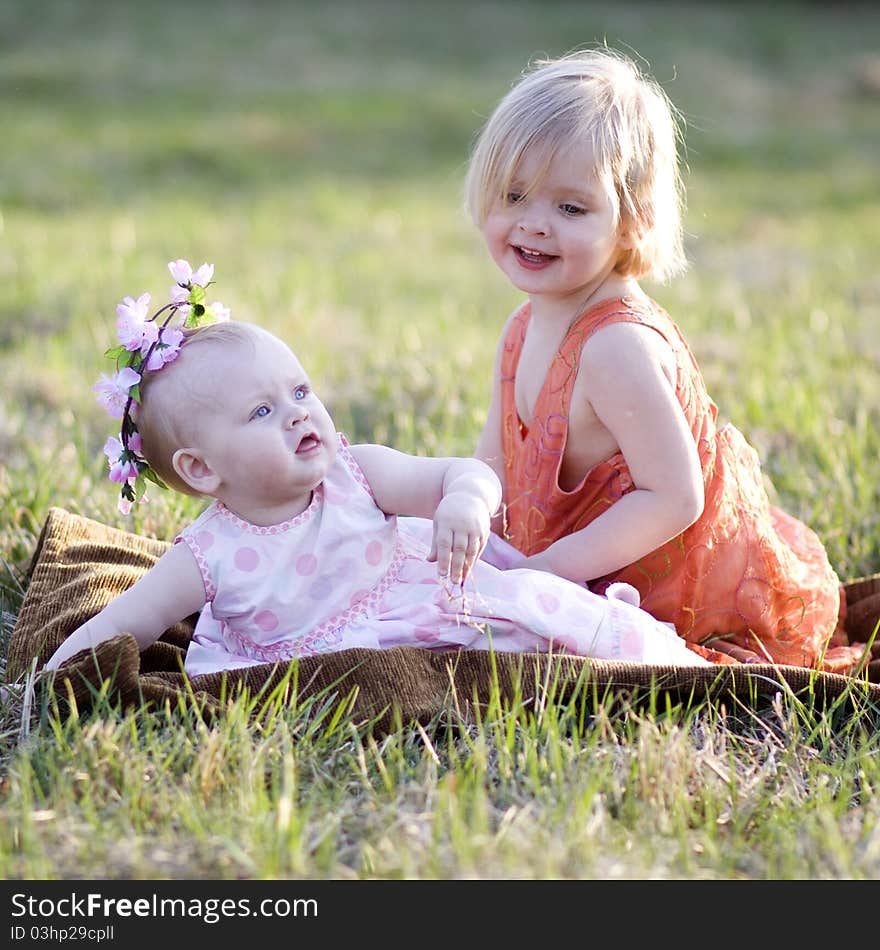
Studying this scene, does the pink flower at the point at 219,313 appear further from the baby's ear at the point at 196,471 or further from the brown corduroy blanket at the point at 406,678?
the brown corduroy blanket at the point at 406,678

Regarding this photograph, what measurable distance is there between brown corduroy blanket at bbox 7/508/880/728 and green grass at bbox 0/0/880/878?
0.05 m

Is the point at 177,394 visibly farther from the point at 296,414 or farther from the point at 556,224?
the point at 556,224

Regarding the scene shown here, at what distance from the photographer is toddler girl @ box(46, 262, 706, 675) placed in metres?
2.27

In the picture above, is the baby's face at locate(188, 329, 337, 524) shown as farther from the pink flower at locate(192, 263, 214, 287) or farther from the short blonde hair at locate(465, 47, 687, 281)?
the short blonde hair at locate(465, 47, 687, 281)

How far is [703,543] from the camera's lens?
2609mm

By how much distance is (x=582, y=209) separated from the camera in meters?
2.51

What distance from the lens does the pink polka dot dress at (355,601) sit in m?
2.37

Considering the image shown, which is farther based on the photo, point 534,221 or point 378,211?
point 378,211

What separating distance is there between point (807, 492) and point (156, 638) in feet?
6.11

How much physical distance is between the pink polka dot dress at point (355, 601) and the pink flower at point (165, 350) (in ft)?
0.99

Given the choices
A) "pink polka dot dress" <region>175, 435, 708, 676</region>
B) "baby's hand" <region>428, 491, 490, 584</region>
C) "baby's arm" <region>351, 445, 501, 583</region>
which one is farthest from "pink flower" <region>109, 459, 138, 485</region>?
"baby's hand" <region>428, 491, 490, 584</region>

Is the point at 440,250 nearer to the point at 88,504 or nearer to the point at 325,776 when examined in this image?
the point at 88,504

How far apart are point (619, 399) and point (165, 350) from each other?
2.88 feet

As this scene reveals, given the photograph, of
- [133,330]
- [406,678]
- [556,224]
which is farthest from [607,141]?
[406,678]
